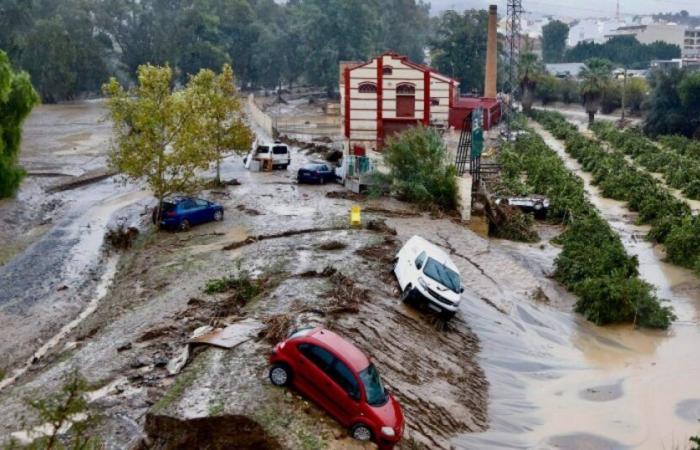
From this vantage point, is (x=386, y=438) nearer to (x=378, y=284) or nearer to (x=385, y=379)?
(x=385, y=379)

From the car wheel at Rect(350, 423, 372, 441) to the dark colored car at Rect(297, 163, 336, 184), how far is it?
28.8m

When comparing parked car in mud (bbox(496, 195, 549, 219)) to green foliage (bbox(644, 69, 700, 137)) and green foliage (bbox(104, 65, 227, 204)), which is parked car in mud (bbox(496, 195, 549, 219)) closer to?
green foliage (bbox(104, 65, 227, 204))

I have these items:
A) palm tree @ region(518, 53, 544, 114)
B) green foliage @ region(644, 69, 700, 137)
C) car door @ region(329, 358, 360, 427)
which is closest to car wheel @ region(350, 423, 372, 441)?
car door @ region(329, 358, 360, 427)

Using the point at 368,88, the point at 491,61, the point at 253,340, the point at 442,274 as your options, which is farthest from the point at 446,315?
the point at 491,61

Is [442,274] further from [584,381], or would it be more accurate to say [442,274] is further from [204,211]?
[204,211]

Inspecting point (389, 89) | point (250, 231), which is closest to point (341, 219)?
point (250, 231)

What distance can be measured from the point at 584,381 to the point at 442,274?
456 centimetres

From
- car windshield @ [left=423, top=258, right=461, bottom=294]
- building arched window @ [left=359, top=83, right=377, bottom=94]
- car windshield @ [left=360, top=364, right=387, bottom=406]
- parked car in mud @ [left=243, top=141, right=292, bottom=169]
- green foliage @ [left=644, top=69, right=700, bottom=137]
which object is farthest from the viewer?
green foliage @ [left=644, top=69, right=700, bottom=137]

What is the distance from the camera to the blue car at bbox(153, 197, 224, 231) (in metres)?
30.9

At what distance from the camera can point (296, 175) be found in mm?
44531

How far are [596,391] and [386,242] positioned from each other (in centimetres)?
951

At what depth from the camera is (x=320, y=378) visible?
13.3 metres

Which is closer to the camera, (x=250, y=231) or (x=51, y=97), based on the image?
(x=250, y=231)

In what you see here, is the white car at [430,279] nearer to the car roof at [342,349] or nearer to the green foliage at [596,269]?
the green foliage at [596,269]
